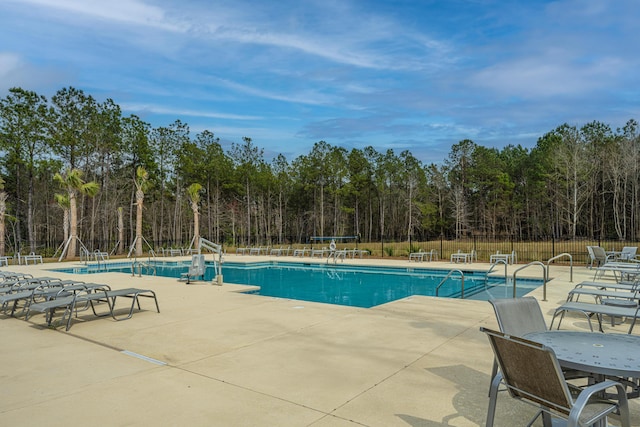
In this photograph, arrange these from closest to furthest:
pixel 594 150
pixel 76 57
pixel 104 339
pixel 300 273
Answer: pixel 104 339 → pixel 76 57 → pixel 300 273 → pixel 594 150

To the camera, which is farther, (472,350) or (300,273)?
(300,273)

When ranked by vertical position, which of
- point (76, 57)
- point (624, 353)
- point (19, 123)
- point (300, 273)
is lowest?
point (300, 273)

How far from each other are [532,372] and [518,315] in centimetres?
118

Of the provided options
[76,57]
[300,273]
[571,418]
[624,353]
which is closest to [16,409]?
[571,418]

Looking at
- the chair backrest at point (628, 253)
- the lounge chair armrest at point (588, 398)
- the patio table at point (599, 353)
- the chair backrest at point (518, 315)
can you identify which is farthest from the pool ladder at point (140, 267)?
the chair backrest at point (628, 253)

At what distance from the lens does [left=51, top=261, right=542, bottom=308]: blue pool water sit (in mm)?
10141

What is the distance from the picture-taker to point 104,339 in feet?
16.4

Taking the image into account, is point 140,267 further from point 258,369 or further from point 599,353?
point 599,353

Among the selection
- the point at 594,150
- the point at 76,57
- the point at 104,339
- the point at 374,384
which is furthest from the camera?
the point at 594,150

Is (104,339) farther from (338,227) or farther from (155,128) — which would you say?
(338,227)

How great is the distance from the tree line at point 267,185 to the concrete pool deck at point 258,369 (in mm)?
18444

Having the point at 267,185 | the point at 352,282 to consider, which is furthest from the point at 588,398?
the point at 267,185

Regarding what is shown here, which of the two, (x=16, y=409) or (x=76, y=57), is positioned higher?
(x=76, y=57)

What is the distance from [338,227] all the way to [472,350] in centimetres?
3733
